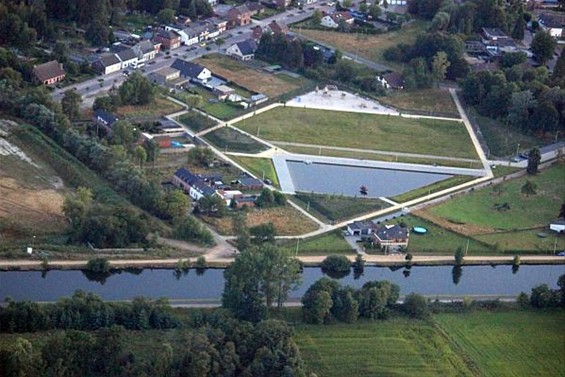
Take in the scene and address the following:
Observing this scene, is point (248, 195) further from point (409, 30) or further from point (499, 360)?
point (409, 30)

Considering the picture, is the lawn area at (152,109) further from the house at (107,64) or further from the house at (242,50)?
the house at (242,50)

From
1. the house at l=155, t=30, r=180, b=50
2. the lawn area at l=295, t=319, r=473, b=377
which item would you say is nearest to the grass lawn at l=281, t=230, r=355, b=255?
the lawn area at l=295, t=319, r=473, b=377

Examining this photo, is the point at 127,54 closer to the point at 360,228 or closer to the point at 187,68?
the point at 187,68

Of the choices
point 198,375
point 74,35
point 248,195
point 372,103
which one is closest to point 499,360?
point 198,375

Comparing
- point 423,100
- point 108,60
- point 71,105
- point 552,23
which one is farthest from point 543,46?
point 71,105

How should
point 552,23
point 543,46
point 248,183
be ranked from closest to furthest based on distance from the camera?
point 248,183 → point 543,46 → point 552,23

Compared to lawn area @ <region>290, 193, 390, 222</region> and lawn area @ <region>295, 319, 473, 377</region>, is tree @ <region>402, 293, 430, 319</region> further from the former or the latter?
lawn area @ <region>290, 193, 390, 222</region>
